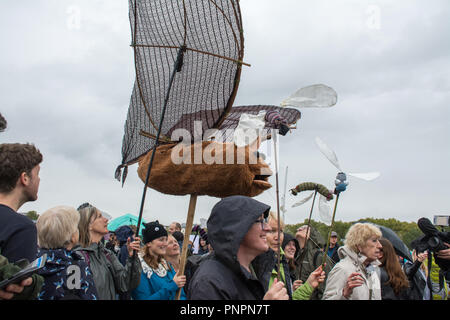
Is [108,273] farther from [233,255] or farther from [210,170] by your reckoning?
[233,255]

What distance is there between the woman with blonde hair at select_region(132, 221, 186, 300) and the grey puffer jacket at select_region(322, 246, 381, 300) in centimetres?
149

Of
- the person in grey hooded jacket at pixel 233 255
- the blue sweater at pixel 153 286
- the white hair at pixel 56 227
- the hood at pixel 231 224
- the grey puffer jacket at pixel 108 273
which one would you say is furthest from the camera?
the blue sweater at pixel 153 286

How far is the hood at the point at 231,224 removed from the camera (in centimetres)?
218

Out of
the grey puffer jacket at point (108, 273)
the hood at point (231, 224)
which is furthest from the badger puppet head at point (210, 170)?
the grey puffer jacket at point (108, 273)

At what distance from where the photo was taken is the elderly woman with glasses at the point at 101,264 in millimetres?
Answer: 3594

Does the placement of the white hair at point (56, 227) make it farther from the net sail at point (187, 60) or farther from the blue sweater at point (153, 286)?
the blue sweater at point (153, 286)

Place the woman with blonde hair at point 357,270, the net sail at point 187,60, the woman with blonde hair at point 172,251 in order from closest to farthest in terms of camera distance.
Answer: the net sail at point 187,60 < the woman with blonde hair at point 357,270 < the woman with blonde hair at point 172,251

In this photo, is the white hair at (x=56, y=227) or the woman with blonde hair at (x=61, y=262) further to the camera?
the white hair at (x=56, y=227)

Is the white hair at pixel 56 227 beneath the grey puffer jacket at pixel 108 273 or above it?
above

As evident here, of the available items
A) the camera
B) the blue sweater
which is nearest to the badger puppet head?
the blue sweater

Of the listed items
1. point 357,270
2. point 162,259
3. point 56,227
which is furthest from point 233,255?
point 162,259

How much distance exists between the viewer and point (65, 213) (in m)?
2.98

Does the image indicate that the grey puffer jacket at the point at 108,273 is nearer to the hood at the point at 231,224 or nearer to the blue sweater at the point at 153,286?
the blue sweater at the point at 153,286

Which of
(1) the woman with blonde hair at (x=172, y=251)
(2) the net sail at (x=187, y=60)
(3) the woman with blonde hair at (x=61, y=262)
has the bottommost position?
(1) the woman with blonde hair at (x=172, y=251)
